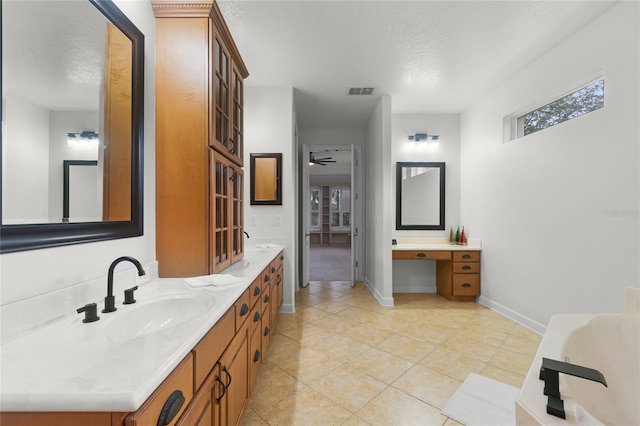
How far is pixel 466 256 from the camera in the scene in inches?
142

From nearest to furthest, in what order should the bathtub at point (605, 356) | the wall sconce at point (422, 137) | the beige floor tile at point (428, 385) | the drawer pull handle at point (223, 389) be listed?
the drawer pull handle at point (223, 389)
the bathtub at point (605, 356)
the beige floor tile at point (428, 385)
the wall sconce at point (422, 137)

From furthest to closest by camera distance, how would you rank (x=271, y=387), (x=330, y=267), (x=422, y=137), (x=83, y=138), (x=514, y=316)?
(x=330, y=267), (x=422, y=137), (x=514, y=316), (x=271, y=387), (x=83, y=138)

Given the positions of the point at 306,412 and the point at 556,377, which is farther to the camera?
the point at 306,412

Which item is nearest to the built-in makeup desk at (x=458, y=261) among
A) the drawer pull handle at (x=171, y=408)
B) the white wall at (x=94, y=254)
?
the white wall at (x=94, y=254)

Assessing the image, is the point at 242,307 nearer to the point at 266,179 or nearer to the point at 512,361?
the point at 266,179

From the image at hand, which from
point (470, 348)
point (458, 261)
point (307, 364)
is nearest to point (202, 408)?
point (307, 364)

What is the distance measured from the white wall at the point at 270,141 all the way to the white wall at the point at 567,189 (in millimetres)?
2492

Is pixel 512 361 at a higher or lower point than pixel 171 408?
lower

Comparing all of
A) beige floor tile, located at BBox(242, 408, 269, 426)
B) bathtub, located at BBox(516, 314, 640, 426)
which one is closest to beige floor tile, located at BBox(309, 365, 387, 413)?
beige floor tile, located at BBox(242, 408, 269, 426)

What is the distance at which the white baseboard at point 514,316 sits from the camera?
270cm

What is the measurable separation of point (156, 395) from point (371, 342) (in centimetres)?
223

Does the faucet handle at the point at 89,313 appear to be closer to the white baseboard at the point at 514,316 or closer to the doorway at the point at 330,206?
the white baseboard at the point at 514,316

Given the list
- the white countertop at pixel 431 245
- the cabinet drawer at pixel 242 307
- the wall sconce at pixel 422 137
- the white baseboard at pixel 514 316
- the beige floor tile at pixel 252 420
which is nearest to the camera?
the cabinet drawer at pixel 242 307

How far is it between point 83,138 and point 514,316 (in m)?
3.92
